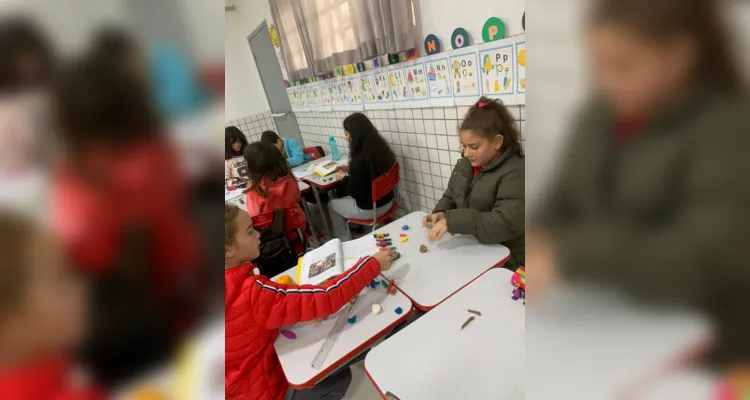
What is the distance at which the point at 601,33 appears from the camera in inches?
5.2

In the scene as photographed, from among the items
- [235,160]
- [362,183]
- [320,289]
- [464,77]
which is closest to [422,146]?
[362,183]

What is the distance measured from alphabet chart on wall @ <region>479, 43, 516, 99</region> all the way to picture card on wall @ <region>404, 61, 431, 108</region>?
398 millimetres

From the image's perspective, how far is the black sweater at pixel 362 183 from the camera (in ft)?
7.31

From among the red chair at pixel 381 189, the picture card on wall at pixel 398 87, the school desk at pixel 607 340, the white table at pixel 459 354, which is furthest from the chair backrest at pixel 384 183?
the school desk at pixel 607 340

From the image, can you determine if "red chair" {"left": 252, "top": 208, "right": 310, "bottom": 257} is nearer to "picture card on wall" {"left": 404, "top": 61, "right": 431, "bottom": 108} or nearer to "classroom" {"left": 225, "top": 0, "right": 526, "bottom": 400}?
"classroom" {"left": 225, "top": 0, "right": 526, "bottom": 400}

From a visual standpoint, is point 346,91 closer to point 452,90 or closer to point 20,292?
point 452,90

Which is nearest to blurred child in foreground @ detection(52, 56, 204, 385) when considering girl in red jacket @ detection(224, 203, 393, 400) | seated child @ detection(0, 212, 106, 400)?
seated child @ detection(0, 212, 106, 400)

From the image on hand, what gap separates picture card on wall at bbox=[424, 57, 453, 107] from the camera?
176cm

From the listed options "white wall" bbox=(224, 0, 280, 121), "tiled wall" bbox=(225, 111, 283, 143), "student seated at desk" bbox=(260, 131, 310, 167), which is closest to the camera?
"student seated at desk" bbox=(260, 131, 310, 167)

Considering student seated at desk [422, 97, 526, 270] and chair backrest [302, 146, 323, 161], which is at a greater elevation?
student seated at desk [422, 97, 526, 270]

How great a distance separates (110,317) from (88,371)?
0.02 meters

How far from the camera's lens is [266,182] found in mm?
2113

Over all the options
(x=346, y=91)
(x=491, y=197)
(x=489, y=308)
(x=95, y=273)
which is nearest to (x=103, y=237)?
(x=95, y=273)

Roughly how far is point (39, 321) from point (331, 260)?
124cm
